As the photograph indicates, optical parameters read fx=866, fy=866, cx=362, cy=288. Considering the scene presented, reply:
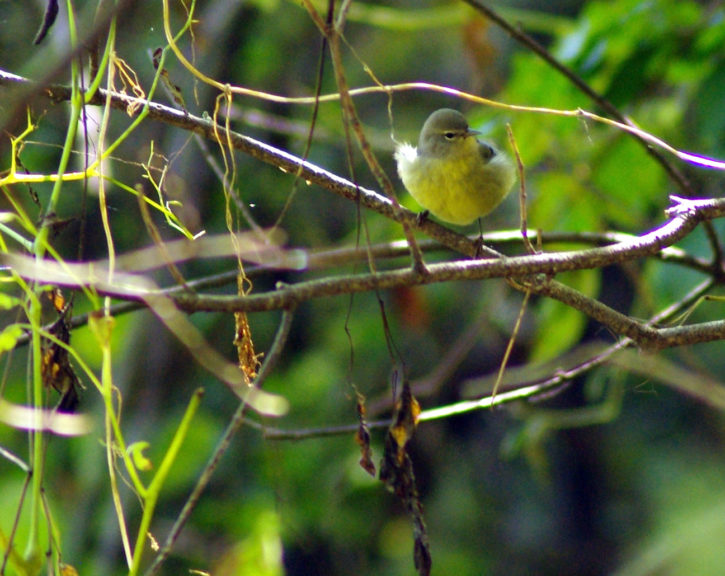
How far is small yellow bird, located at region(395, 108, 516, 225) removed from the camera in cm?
404

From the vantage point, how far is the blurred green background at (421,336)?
3949 mm

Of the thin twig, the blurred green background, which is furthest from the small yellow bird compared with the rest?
the thin twig

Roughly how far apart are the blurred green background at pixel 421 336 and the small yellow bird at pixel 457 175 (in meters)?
0.16

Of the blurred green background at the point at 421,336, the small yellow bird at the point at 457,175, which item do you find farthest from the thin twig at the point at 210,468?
the small yellow bird at the point at 457,175

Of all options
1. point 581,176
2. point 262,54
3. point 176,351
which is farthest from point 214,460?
point 262,54

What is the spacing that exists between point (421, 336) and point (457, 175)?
2.75 meters

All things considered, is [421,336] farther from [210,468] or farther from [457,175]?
[210,468]

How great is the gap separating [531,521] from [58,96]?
18.5ft

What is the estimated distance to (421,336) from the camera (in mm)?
6633

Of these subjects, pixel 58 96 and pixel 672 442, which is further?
pixel 672 442

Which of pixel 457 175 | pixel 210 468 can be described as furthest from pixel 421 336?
pixel 210 468

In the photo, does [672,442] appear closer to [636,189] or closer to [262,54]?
[636,189]

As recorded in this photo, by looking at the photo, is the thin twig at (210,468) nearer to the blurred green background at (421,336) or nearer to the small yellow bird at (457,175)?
the blurred green background at (421,336)

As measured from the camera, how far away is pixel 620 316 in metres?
2.04
